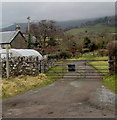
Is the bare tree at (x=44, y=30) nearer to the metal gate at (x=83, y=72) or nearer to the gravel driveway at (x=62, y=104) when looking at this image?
the metal gate at (x=83, y=72)

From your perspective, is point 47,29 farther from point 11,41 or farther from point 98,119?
point 98,119

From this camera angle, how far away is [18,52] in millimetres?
14938

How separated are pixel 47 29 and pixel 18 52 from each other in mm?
19074

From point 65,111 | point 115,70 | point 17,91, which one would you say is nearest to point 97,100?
point 65,111

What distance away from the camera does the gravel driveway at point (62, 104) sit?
19.9 ft

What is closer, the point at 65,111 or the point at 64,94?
the point at 65,111

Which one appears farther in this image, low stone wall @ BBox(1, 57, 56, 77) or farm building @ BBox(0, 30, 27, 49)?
farm building @ BBox(0, 30, 27, 49)

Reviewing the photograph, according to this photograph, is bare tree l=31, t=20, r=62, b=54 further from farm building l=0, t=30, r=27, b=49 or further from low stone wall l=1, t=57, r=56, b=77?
low stone wall l=1, t=57, r=56, b=77

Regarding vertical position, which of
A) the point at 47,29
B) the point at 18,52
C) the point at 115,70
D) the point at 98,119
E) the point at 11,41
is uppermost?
the point at 47,29

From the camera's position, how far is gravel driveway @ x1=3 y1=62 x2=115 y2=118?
6069 mm

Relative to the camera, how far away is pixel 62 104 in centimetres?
712

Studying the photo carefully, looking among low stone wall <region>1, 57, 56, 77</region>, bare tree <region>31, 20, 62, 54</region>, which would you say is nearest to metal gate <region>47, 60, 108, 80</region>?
low stone wall <region>1, 57, 56, 77</region>

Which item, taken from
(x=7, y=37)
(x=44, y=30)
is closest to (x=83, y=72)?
(x=7, y=37)

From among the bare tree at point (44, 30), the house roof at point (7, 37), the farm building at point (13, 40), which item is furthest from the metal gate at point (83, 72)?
the bare tree at point (44, 30)
